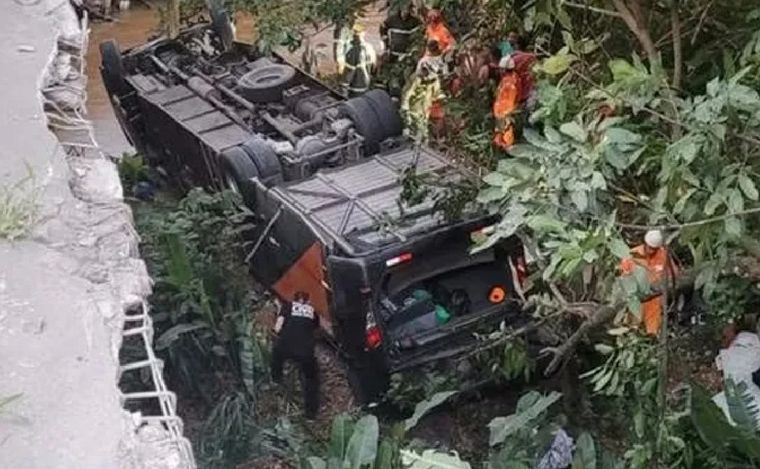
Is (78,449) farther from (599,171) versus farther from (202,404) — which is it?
(202,404)

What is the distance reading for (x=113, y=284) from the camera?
402 cm

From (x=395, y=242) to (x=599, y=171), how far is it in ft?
10.7

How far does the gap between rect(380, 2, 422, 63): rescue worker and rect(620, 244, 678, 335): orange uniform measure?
128 inches

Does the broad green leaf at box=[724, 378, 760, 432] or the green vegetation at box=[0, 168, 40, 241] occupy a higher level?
the green vegetation at box=[0, 168, 40, 241]

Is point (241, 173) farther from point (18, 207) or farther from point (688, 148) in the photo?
point (688, 148)

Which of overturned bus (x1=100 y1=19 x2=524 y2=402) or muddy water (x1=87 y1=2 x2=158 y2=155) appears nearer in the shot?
overturned bus (x1=100 y1=19 x2=524 y2=402)

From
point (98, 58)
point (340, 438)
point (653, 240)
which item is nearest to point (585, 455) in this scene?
point (340, 438)

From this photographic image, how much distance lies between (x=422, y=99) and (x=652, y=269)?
262 centimetres

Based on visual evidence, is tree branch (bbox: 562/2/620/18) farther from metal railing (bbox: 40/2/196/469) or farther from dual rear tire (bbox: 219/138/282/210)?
dual rear tire (bbox: 219/138/282/210)

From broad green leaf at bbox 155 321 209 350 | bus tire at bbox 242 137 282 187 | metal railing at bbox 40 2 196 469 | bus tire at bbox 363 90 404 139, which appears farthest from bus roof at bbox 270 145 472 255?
metal railing at bbox 40 2 196 469

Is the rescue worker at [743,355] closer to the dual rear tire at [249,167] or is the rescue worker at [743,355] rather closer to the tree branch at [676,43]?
the tree branch at [676,43]

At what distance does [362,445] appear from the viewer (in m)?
6.03

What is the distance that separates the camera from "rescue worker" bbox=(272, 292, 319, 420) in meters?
7.79

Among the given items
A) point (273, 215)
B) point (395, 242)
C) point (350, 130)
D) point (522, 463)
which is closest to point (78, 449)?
point (522, 463)
